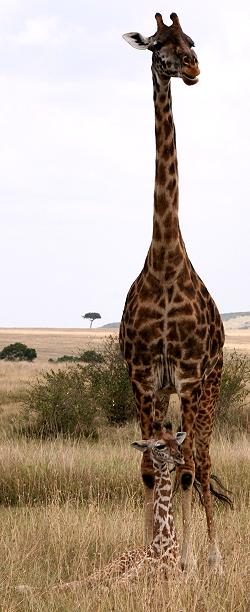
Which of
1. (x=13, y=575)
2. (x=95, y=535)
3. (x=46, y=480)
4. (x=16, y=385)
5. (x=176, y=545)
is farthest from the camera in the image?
(x=16, y=385)

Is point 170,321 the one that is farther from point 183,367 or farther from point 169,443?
point 169,443

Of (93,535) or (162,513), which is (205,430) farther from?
(93,535)

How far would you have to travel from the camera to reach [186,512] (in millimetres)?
5863

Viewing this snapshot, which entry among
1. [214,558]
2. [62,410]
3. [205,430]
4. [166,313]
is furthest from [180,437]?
[62,410]

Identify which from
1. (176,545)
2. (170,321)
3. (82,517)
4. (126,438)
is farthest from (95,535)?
(126,438)

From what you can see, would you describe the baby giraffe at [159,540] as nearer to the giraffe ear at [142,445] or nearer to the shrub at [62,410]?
the giraffe ear at [142,445]

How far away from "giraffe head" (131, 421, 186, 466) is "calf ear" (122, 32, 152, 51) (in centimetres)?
250

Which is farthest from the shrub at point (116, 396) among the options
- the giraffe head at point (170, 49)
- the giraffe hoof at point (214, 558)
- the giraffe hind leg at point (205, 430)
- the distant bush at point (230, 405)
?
the giraffe head at point (170, 49)

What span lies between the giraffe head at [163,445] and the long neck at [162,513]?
210 millimetres

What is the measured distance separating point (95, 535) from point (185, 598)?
2.32 meters

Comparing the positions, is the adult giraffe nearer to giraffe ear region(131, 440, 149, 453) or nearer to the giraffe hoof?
giraffe ear region(131, 440, 149, 453)

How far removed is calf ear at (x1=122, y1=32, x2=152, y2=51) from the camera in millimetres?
5824

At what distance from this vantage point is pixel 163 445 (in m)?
5.66

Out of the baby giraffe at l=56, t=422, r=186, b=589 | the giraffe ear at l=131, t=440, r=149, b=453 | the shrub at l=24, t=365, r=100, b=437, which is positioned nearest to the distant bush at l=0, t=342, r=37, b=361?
the shrub at l=24, t=365, r=100, b=437
